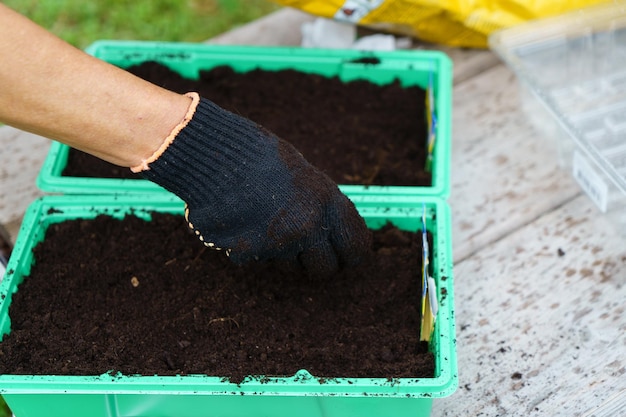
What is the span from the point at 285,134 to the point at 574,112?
0.67 m

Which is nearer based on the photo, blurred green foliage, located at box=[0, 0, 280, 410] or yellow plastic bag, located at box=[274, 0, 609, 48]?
yellow plastic bag, located at box=[274, 0, 609, 48]

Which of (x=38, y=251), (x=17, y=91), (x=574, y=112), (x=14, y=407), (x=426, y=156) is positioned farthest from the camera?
(x=574, y=112)

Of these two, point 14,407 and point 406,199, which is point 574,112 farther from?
point 14,407

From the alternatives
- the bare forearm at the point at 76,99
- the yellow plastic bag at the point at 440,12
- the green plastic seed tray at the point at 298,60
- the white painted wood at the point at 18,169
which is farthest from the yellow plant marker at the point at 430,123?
the white painted wood at the point at 18,169

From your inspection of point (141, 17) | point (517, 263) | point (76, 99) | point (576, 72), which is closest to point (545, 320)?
point (517, 263)

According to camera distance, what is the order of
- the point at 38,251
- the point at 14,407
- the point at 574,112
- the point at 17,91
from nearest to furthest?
the point at 17,91 → the point at 14,407 → the point at 38,251 → the point at 574,112

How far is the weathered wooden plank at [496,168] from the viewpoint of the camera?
1511mm

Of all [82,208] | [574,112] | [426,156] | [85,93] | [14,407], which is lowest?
[14,407]

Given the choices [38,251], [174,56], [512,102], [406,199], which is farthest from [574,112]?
[38,251]

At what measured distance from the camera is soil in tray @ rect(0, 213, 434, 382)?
1156 mm

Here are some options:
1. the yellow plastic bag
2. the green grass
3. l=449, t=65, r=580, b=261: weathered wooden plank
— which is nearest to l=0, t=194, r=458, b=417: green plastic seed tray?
l=449, t=65, r=580, b=261: weathered wooden plank

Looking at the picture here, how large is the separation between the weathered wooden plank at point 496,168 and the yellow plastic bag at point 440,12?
0.14 m

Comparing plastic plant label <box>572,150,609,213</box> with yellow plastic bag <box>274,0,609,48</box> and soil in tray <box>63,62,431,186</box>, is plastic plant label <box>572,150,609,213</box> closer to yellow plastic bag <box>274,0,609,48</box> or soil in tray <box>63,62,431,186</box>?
soil in tray <box>63,62,431,186</box>

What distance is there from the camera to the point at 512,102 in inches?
69.1
